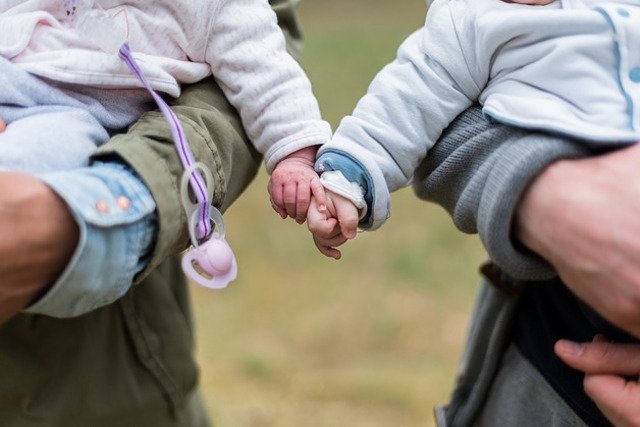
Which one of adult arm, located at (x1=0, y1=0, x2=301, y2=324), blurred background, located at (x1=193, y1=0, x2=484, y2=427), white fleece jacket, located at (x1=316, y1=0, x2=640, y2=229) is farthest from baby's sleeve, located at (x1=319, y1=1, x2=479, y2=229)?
blurred background, located at (x1=193, y1=0, x2=484, y2=427)

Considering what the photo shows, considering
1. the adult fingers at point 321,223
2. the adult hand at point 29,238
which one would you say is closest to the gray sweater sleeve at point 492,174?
the adult fingers at point 321,223

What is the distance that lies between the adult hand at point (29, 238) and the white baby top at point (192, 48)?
23 centimetres

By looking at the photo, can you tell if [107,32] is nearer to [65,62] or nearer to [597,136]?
[65,62]

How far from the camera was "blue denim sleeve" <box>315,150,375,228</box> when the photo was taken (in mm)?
806

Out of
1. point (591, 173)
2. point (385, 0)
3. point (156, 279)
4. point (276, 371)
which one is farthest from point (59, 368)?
point (385, 0)

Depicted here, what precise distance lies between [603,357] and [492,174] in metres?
0.18

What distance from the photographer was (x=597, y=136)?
2.37 ft

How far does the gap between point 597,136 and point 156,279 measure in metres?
0.56

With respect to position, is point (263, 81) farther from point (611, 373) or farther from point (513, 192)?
point (611, 373)

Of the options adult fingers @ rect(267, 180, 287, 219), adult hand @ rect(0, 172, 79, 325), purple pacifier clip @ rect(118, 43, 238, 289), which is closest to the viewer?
adult hand @ rect(0, 172, 79, 325)

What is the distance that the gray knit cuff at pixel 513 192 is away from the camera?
706mm

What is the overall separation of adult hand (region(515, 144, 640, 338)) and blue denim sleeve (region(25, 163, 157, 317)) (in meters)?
0.30

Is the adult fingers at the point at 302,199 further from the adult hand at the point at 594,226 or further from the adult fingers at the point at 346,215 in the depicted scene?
the adult hand at the point at 594,226

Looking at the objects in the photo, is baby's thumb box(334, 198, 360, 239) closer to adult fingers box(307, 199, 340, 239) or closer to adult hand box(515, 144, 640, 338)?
adult fingers box(307, 199, 340, 239)
